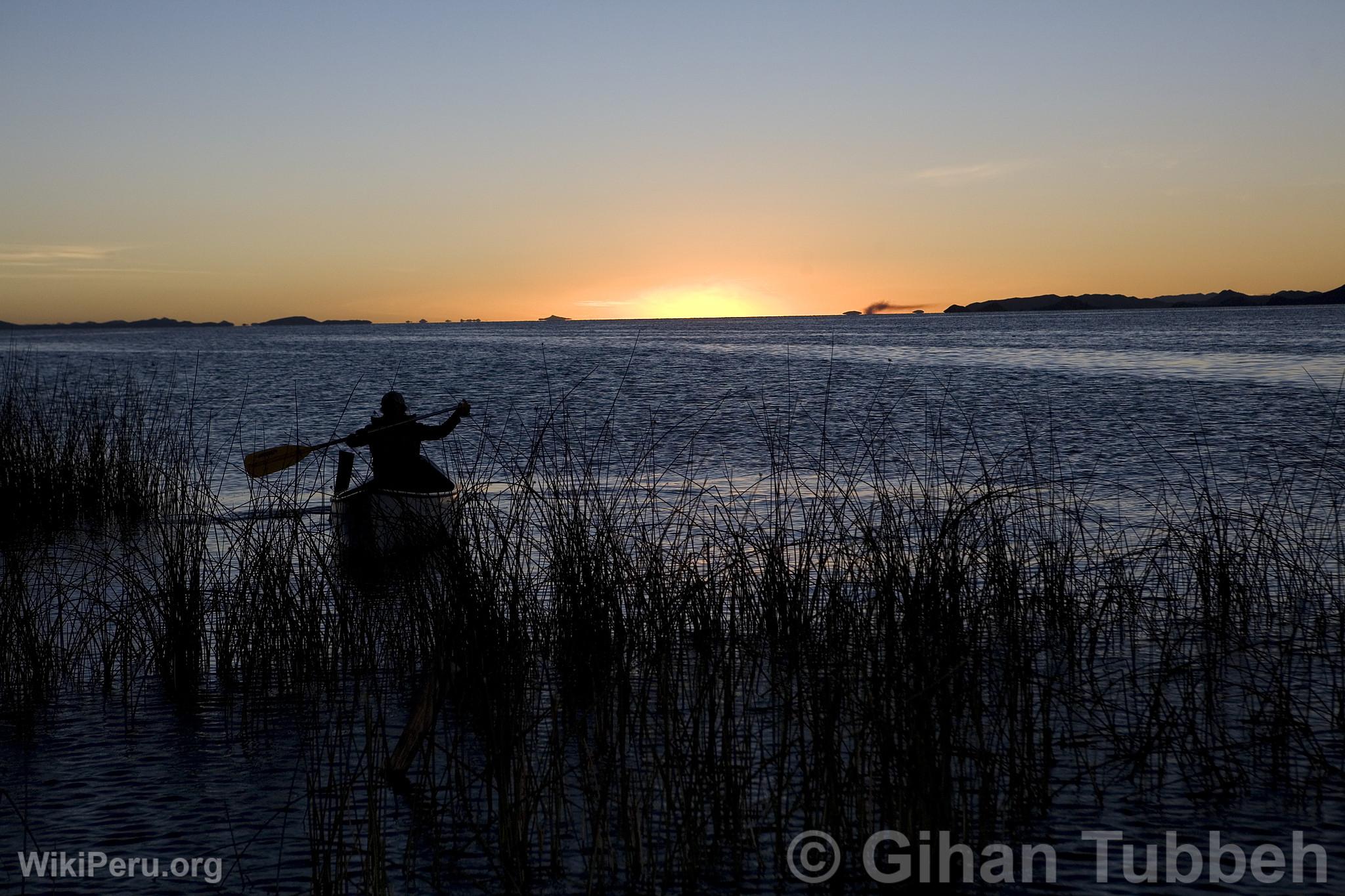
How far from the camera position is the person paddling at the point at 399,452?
11078 millimetres

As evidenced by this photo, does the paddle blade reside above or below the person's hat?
below

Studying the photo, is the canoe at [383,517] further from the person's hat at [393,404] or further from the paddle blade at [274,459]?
the person's hat at [393,404]

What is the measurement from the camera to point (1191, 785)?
15.1 ft

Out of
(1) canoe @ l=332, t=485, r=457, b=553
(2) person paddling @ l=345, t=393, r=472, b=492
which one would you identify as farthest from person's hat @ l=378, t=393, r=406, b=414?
(1) canoe @ l=332, t=485, r=457, b=553

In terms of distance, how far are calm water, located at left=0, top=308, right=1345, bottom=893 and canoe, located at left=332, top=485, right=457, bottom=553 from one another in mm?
947

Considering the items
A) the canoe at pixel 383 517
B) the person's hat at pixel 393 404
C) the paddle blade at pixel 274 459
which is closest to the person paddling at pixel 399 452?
the person's hat at pixel 393 404

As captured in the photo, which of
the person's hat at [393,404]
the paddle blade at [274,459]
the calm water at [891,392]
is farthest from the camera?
the calm water at [891,392]

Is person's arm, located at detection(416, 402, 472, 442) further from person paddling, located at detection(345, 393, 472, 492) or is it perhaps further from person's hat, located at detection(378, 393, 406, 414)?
person's hat, located at detection(378, 393, 406, 414)

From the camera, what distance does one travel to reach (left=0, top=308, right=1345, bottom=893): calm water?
14.3ft

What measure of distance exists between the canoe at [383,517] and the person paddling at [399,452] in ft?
0.65

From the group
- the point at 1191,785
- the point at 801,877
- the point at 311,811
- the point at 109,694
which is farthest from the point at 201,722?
the point at 1191,785

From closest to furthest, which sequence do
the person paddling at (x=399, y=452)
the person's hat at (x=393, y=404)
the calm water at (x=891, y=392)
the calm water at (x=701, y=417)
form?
1. the calm water at (x=701, y=417)
2. the person paddling at (x=399, y=452)
3. the person's hat at (x=393, y=404)
4. the calm water at (x=891, y=392)

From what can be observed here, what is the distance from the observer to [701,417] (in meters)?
27.3

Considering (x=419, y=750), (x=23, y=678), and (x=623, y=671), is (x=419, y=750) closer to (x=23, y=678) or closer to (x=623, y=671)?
(x=623, y=671)
